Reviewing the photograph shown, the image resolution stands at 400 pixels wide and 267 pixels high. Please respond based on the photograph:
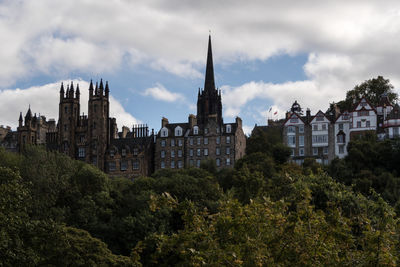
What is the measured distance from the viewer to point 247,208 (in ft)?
67.9

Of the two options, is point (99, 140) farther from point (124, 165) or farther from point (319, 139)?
point (319, 139)

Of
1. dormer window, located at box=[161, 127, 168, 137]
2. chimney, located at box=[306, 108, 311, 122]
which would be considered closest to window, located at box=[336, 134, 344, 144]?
chimney, located at box=[306, 108, 311, 122]

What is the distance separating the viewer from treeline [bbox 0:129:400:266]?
64.0 ft

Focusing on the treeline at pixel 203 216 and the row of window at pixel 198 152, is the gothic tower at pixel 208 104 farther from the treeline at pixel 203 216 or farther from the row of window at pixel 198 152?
the treeline at pixel 203 216

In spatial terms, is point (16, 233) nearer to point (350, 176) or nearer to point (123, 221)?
point (123, 221)

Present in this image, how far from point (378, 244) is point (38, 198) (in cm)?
4999

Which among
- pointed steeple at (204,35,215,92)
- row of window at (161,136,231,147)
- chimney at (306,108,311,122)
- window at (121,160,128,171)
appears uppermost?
pointed steeple at (204,35,215,92)

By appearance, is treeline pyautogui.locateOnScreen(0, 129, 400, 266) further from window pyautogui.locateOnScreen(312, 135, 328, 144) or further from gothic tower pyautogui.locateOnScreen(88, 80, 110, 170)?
gothic tower pyautogui.locateOnScreen(88, 80, 110, 170)

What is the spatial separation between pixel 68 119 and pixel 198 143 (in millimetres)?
23141

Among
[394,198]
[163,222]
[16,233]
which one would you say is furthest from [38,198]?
[394,198]

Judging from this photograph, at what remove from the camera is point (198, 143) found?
4141 inches

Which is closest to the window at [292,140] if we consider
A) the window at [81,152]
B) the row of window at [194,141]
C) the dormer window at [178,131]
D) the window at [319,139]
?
the window at [319,139]

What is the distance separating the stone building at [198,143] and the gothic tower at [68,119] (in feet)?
47.9

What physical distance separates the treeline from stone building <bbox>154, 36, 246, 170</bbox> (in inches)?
206
